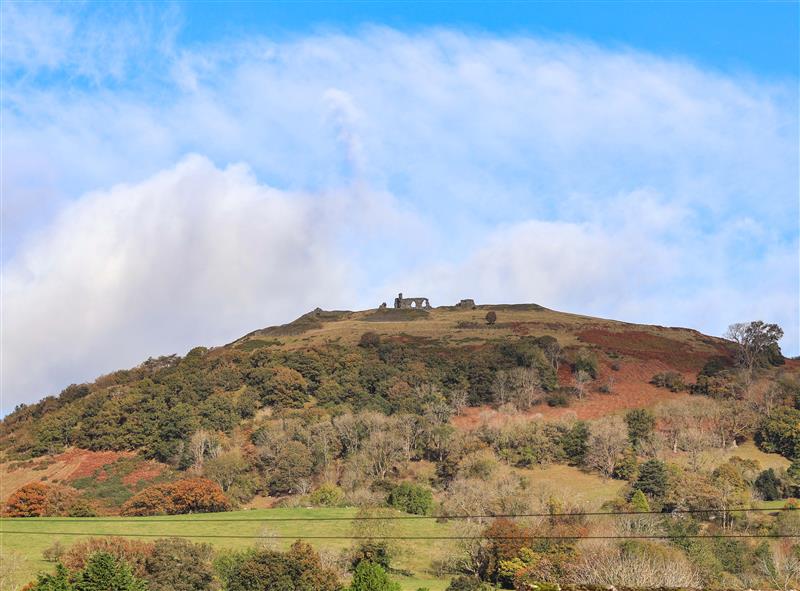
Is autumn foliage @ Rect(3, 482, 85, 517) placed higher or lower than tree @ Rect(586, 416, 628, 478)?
lower

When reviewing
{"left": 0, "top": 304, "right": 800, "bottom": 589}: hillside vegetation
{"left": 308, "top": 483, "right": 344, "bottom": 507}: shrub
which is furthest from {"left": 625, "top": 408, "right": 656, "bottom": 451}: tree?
{"left": 308, "top": 483, "right": 344, "bottom": 507}: shrub

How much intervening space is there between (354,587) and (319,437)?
4746cm

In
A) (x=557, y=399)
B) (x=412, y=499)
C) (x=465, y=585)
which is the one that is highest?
(x=557, y=399)

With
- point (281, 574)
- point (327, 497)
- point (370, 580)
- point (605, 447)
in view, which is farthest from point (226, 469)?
point (370, 580)

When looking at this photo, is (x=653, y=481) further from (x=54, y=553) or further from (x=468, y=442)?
(x=54, y=553)

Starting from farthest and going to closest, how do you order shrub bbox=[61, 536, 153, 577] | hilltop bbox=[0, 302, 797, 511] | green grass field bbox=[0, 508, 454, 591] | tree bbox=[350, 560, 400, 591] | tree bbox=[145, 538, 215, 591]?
hilltop bbox=[0, 302, 797, 511] → green grass field bbox=[0, 508, 454, 591] → shrub bbox=[61, 536, 153, 577] → tree bbox=[145, 538, 215, 591] → tree bbox=[350, 560, 400, 591]

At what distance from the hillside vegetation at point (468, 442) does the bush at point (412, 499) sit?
14cm

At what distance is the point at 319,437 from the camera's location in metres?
93.1

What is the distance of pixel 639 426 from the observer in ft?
298

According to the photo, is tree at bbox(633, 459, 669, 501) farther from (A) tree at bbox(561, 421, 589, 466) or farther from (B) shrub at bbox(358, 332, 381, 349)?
(B) shrub at bbox(358, 332, 381, 349)

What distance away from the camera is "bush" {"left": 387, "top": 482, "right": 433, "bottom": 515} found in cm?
7506

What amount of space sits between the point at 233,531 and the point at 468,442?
2885cm

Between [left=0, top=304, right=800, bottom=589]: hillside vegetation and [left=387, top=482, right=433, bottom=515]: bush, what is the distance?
0.14 metres

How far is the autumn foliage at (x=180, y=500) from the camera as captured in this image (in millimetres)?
76312
